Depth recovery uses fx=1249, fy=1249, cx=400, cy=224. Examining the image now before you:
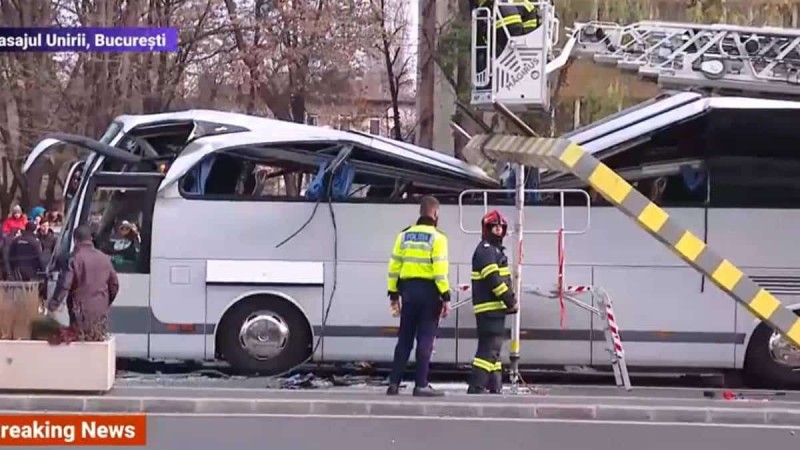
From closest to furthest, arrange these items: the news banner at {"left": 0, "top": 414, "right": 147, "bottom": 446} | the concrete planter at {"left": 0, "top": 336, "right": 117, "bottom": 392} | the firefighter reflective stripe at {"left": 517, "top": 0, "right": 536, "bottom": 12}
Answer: the news banner at {"left": 0, "top": 414, "right": 147, "bottom": 446}
the concrete planter at {"left": 0, "top": 336, "right": 117, "bottom": 392}
the firefighter reflective stripe at {"left": 517, "top": 0, "right": 536, "bottom": 12}

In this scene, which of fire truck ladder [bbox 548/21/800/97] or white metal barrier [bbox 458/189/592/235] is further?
white metal barrier [bbox 458/189/592/235]

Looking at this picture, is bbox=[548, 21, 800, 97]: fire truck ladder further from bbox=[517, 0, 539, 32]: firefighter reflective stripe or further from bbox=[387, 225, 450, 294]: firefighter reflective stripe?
bbox=[387, 225, 450, 294]: firefighter reflective stripe

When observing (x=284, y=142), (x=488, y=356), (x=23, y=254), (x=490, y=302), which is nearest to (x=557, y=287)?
(x=490, y=302)

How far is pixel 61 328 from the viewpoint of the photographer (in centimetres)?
1159

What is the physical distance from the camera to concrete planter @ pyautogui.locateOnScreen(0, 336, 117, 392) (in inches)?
443

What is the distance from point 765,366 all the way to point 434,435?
571 cm

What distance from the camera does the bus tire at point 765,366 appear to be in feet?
46.6

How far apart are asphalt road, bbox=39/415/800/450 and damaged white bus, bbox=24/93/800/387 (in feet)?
12.4

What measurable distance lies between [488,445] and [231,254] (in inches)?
212

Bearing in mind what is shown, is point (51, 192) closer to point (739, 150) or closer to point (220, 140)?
point (220, 140)

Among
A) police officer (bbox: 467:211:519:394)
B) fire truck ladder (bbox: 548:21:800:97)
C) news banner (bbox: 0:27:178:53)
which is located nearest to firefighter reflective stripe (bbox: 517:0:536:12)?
fire truck ladder (bbox: 548:21:800:97)

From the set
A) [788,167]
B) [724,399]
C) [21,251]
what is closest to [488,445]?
[724,399]

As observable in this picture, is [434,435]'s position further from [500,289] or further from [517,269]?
[517,269]

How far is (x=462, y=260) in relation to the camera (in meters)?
14.3
